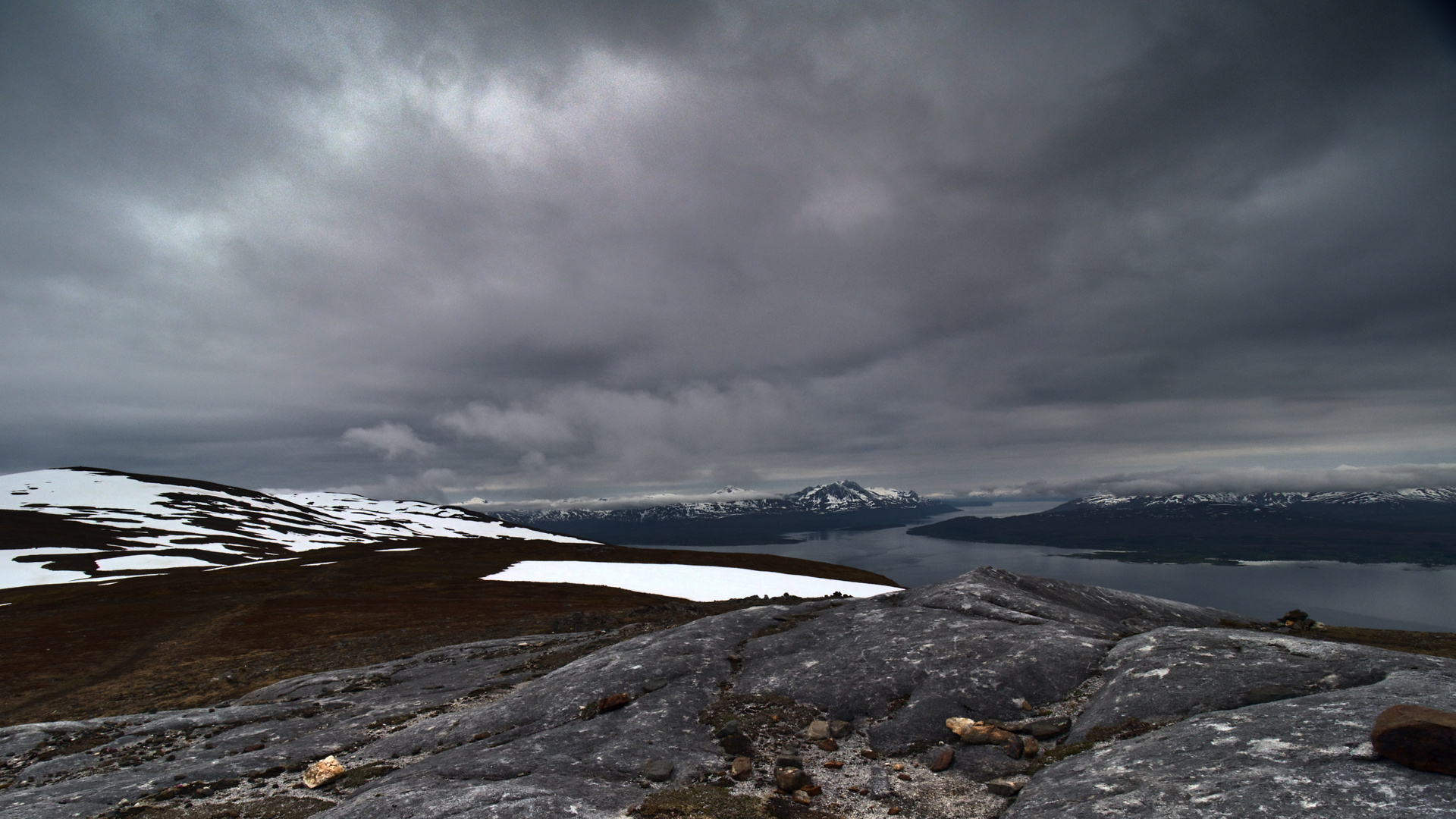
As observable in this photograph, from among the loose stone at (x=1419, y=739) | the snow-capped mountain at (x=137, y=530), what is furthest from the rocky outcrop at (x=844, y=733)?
the snow-capped mountain at (x=137, y=530)

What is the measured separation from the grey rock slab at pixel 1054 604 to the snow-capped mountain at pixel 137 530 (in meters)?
124

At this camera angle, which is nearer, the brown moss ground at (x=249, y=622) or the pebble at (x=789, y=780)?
the pebble at (x=789, y=780)

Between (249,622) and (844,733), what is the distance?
62.3 meters

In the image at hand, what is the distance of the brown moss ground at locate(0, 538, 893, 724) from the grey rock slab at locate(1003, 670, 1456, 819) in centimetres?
2228

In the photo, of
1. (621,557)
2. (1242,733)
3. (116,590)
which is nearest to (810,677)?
(1242,733)

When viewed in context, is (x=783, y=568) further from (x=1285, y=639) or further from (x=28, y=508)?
(x=28, y=508)

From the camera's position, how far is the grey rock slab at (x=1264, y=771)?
21.8ft

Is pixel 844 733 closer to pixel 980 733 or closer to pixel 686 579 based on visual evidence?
pixel 980 733

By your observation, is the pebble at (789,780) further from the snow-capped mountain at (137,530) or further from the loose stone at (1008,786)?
the snow-capped mountain at (137,530)

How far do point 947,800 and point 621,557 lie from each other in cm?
11754

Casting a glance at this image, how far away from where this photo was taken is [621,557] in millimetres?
122188

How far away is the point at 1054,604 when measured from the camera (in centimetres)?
2112

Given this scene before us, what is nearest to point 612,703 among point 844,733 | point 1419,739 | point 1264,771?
point 844,733

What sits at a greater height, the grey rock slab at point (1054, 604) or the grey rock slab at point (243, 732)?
the grey rock slab at point (1054, 604)
